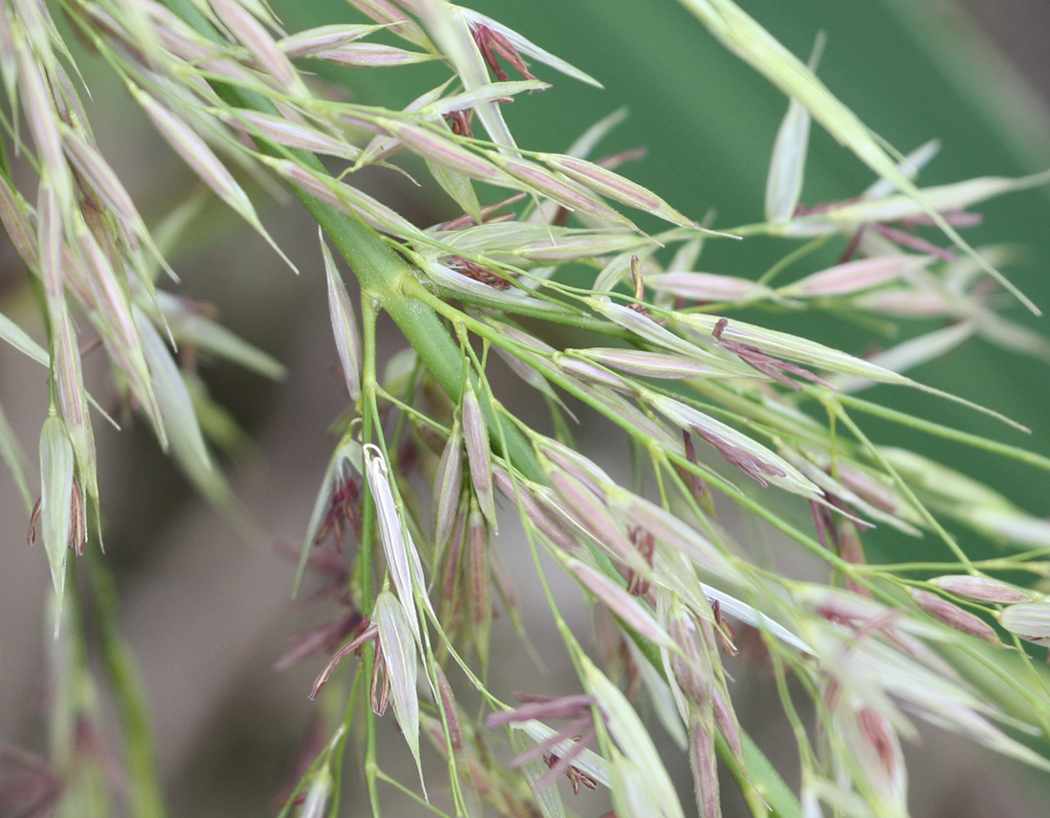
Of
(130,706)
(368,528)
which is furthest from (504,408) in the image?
(130,706)

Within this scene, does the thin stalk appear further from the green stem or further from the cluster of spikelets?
the green stem

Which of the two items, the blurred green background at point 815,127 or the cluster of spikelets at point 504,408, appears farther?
the blurred green background at point 815,127

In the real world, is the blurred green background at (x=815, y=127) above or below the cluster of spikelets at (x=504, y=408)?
above

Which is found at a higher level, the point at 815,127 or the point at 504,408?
the point at 815,127

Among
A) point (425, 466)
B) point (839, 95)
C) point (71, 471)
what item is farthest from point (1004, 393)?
point (71, 471)

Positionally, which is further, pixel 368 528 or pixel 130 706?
pixel 130 706

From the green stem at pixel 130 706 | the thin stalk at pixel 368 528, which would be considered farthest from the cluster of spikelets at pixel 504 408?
the green stem at pixel 130 706

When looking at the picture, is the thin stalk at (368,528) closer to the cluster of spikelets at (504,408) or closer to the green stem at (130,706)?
the cluster of spikelets at (504,408)

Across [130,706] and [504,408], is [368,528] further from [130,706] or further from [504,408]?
[130,706]

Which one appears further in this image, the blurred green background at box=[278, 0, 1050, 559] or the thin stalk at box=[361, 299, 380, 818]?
the blurred green background at box=[278, 0, 1050, 559]

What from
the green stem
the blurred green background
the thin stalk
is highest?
the blurred green background

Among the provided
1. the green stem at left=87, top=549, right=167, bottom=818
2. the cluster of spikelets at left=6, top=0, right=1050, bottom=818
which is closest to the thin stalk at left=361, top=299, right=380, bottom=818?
the cluster of spikelets at left=6, top=0, right=1050, bottom=818
